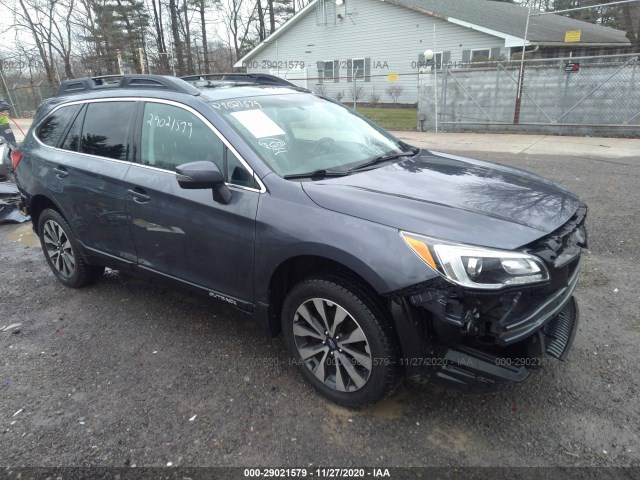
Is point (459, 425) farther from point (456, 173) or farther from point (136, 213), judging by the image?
point (136, 213)

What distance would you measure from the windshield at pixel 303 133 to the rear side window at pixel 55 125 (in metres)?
1.84

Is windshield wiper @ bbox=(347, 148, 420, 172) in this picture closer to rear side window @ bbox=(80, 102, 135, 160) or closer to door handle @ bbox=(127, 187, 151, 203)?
door handle @ bbox=(127, 187, 151, 203)

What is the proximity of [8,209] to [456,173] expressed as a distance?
699cm

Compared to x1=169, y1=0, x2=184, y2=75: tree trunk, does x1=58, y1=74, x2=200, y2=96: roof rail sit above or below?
below

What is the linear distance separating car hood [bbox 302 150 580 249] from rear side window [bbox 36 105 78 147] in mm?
2694

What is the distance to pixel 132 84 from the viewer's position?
3.69 meters

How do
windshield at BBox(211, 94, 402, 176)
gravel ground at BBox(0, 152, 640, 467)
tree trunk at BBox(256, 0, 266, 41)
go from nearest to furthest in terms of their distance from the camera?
gravel ground at BBox(0, 152, 640, 467)
windshield at BBox(211, 94, 402, 176)
tree trunk at BBox(256, 0, 266, 41)

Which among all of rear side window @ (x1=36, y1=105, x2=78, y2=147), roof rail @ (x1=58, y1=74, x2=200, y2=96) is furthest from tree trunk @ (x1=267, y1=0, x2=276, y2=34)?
rear side window @ (x1=36, y1=105, x2=78, y2=147)

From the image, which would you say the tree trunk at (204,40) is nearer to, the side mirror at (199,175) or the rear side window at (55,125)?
the rear side window at (55,125)

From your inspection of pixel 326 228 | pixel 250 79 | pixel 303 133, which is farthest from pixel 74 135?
pixel 326 228

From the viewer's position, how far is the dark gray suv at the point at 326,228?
221cm

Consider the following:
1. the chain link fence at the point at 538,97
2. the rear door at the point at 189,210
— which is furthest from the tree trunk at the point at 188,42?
the rear door at the point at 189,210

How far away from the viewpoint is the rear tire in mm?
4172

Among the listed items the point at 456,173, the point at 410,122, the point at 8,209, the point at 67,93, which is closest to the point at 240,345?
the point at 456,173
